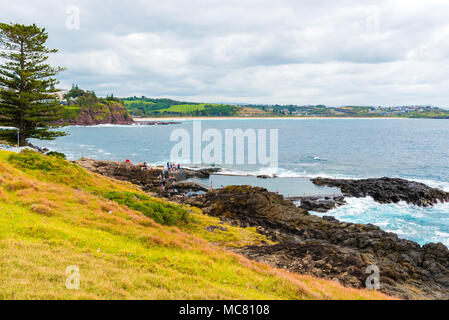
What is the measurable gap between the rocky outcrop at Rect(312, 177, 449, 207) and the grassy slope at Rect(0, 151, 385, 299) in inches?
1289

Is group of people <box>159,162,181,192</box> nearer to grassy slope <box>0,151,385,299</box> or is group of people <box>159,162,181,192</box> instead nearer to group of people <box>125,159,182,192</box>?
group of people <box>125,159,182,192</box>

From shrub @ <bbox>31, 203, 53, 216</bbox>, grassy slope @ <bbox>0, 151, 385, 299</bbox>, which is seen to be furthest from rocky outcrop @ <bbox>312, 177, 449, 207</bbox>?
shrub @ <bbox>31, 203, 53, 216</bbox>

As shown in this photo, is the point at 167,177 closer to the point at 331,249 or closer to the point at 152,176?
the point at 152,176

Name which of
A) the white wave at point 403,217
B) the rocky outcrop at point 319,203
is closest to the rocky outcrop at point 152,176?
the rocky outcrop at point 319,203

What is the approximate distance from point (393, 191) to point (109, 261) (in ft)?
138

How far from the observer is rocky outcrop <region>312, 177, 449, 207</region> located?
39.0 m

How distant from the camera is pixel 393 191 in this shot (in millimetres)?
41281

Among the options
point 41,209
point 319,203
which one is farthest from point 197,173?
point 41,209

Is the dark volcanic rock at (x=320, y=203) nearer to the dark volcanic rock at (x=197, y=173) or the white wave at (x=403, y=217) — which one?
the white wave at (x=403, y=217)

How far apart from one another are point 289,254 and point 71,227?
1200cm

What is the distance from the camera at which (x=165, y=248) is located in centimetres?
1274

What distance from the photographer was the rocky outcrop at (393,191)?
128 feet
